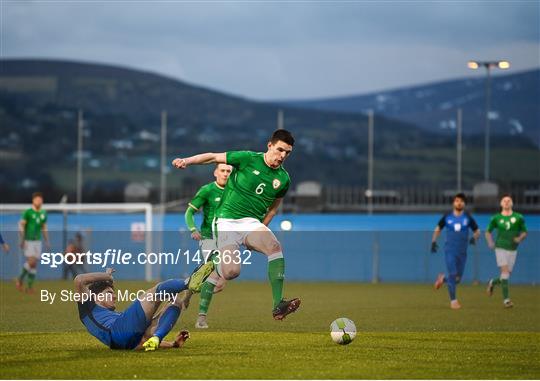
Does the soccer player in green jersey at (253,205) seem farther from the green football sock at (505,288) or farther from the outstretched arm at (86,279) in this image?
the green football sock at (505,288)

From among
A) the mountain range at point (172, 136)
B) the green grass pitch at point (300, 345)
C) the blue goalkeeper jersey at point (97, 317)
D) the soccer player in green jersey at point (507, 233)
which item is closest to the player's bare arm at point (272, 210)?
the green grass pitch at point (300, 345)

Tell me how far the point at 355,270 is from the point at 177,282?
85.6ft

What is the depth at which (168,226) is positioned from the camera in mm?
40625

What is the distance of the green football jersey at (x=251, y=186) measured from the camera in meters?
15.0

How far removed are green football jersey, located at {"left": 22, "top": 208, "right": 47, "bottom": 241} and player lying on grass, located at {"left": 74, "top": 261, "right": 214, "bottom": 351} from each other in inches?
657

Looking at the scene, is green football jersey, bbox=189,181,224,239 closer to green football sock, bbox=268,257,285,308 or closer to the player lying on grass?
green football sock, bbox=268,257,285,308

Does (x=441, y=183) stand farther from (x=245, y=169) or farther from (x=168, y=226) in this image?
(x=245, y=169)

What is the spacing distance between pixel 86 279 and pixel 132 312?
64cm

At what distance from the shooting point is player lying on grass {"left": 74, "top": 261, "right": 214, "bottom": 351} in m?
13.1

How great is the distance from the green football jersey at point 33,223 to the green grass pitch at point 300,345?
4613mm

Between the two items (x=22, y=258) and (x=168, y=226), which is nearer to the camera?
(x=22, y=258)

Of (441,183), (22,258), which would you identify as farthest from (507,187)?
(22,258)

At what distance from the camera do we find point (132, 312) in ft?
42.9

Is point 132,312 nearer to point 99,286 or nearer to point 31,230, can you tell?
point 99,286
